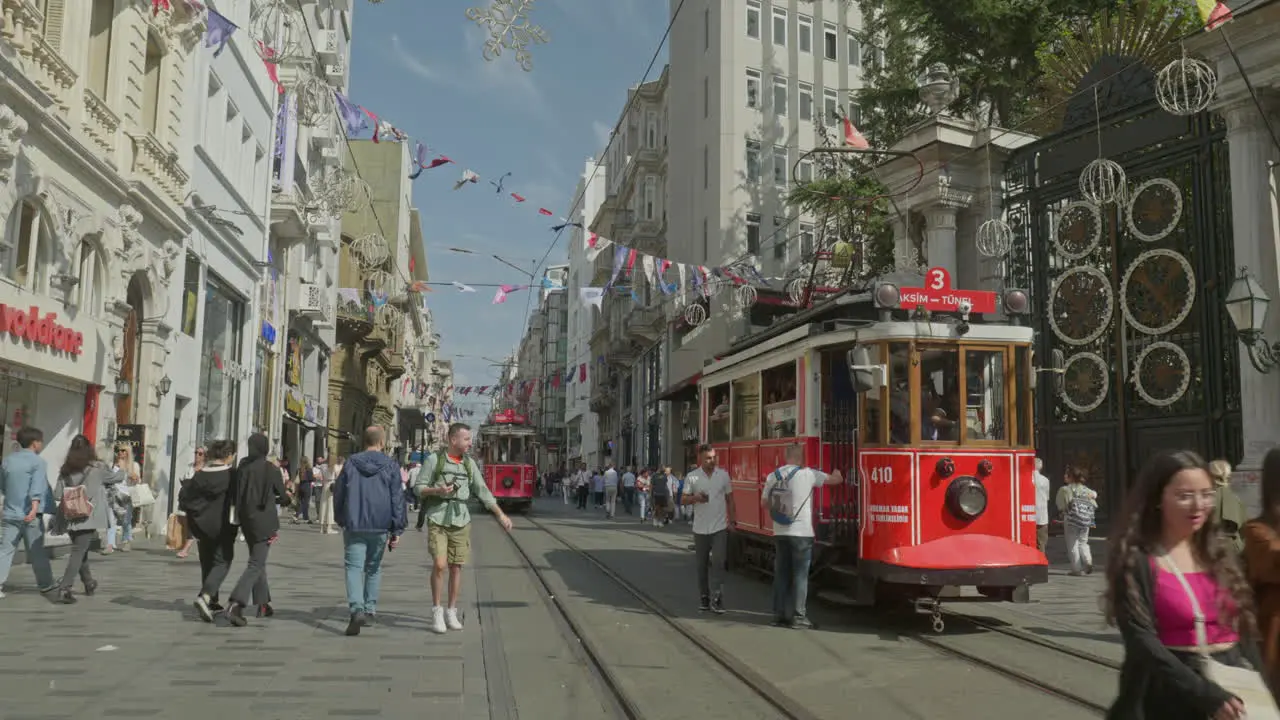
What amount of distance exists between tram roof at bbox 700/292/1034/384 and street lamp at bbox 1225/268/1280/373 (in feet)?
14.1

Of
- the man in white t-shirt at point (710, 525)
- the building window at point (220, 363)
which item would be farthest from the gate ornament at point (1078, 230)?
the building window at point (220, 363)

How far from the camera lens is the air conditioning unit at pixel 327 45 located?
35.0m

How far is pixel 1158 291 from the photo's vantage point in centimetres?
1556

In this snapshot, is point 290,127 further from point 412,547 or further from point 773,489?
point 773,489

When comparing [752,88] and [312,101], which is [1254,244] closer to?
[312,101]

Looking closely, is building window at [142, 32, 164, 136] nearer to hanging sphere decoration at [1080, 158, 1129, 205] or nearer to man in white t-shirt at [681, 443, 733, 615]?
man in white t-shirt at [681, 443, 733, 615]

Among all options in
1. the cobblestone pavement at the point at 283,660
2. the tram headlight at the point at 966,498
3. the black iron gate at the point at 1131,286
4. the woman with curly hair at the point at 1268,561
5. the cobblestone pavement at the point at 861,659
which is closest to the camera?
the woman with curly hair at the point at 1268,561

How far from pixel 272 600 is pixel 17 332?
18.0 feet

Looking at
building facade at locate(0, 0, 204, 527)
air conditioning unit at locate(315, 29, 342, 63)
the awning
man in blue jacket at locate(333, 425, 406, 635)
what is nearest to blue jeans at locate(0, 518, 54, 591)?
man in blue jacket at locate(333, 425, 406, 635)

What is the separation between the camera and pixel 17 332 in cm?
1309

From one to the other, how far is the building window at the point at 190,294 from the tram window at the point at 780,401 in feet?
44.8

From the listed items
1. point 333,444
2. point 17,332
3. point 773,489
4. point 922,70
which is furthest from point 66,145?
point 333,444

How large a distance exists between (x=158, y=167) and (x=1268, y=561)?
61.9ft

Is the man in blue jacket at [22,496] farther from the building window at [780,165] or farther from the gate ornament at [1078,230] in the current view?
the building window at [780,165]
